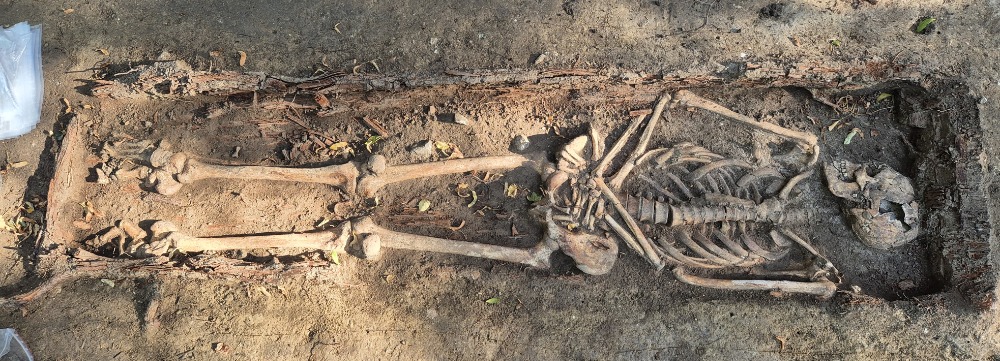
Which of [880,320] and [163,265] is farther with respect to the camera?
[880,320]

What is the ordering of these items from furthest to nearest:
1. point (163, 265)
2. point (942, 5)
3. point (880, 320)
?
point (942, 5) < point (880, 320) < point (163, 265)

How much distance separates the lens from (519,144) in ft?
14.4

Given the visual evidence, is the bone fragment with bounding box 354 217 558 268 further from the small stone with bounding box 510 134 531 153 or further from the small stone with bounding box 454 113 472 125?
the small stone with bounding box 454 113 472 125

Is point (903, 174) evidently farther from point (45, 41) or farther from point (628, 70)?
point (45, 41)

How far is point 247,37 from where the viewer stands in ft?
14.3

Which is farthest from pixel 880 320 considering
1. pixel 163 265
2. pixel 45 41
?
pixel 45 41

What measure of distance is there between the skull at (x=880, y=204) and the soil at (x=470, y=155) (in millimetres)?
157

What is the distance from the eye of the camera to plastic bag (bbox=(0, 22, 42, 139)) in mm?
4375

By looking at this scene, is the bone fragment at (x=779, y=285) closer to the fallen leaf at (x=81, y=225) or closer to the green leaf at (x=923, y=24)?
the green leaf at (x=923, y=24)

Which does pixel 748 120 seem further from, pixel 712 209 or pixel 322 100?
pixel 322 100

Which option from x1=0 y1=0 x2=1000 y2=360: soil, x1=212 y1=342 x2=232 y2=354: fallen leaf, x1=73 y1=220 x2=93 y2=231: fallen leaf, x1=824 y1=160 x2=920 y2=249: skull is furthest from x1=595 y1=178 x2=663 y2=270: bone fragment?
x1=73 y1=220 x2=93 y2=231: fallen leaf

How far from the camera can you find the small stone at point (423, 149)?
169 inches

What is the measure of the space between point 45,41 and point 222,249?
7.53ft

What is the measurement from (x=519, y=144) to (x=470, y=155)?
1.32ft
